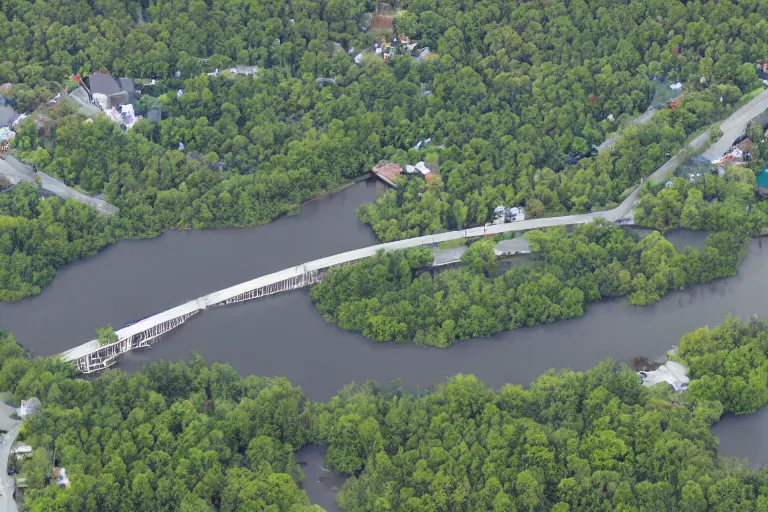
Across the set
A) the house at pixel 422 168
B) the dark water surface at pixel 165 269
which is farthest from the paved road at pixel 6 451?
the house at pixel 422 168

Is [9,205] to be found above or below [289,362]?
above

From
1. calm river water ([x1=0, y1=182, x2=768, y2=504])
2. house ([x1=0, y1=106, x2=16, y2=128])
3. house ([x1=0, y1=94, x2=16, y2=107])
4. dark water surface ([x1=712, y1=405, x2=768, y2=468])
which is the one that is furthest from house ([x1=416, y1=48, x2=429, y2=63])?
dark water surface ([x1=712, y1=405, x2=768, y2=468])

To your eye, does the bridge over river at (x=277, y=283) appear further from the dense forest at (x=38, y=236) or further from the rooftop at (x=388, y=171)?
the dense forest at (x=38, y=236)

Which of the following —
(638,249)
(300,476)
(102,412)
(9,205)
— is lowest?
(300,476)

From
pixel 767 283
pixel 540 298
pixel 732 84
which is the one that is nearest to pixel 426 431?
pixel 540 298

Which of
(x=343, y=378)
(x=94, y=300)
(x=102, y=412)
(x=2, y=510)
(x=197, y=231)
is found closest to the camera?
(x=2, y=510)

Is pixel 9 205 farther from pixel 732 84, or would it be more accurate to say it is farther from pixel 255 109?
pixel 732 84
